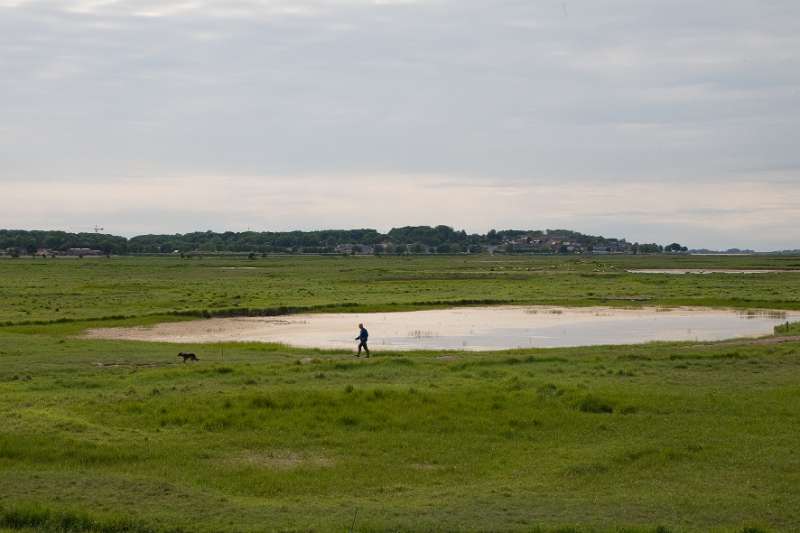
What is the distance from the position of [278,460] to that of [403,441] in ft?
9.35

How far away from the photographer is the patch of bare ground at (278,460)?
1641cm

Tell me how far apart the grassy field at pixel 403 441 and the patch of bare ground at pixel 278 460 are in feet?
0.20

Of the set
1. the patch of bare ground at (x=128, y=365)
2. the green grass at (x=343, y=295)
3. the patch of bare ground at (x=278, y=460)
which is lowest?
the patch of bare ground at (x=278, y=460)

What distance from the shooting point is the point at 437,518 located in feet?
42.2

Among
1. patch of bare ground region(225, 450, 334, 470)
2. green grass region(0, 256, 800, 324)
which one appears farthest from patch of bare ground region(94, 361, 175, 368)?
green grass region(0, 256, 800, 324)

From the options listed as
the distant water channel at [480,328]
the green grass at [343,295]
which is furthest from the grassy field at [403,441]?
the green grass at [343,295]

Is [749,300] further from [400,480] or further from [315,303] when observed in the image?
[400,480]

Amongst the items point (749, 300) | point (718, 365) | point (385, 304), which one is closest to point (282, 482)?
point (718, 365)

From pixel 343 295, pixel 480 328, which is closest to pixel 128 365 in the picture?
pixel 480 328

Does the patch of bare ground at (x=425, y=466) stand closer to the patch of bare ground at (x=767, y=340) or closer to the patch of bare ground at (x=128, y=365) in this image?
the patch of bare ground at (x=128, y=365)

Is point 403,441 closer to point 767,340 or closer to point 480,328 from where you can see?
point 767,340

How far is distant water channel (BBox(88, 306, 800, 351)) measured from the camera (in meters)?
41.8

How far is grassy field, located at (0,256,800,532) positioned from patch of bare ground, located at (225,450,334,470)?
61 mm

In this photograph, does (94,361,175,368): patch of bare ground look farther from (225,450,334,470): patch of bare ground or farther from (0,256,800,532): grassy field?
(225,450,334,470): patch of bare ground
